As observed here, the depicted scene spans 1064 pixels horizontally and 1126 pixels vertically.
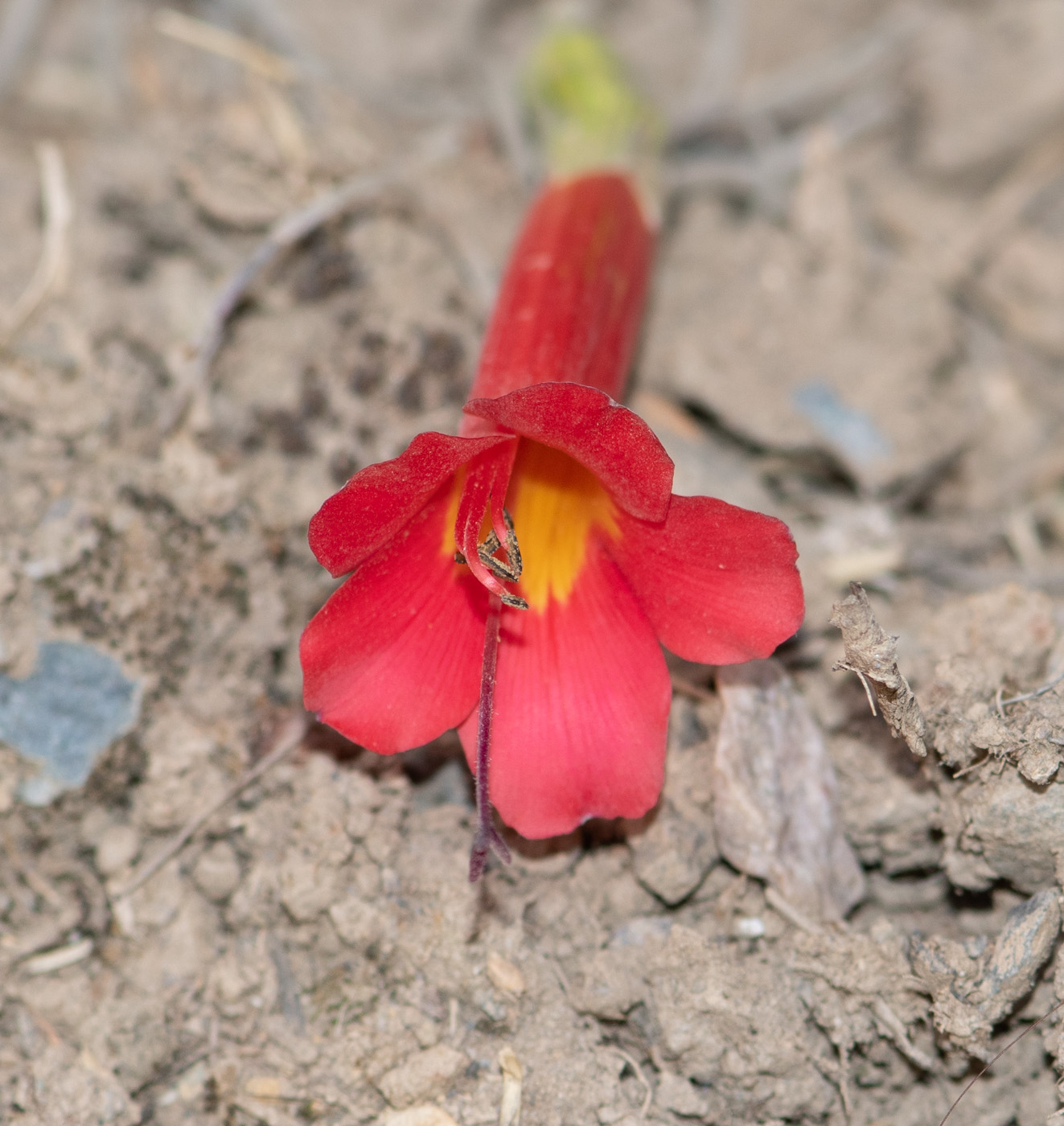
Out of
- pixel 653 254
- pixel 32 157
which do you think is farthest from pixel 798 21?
pixel 32 157

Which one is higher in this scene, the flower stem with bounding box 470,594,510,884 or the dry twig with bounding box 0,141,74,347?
the dry twig with bounding box 0,141,74,347

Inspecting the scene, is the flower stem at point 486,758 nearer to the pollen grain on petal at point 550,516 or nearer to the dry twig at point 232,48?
the pollen grain on petal at point 550,516

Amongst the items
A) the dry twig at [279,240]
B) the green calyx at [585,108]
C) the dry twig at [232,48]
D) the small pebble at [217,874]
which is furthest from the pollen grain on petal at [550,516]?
the dry twig at [232,48]

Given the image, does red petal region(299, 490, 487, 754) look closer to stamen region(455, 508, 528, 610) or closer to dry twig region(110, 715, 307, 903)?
stamen region(455, 508, 528, 610)

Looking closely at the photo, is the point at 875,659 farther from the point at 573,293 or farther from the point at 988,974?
the point at 573,293

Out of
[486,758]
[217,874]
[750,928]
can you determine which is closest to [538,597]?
[486,758]

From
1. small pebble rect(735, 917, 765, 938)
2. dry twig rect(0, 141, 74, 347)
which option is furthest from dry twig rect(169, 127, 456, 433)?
small pebble rect(735, 917, 765, 938)
